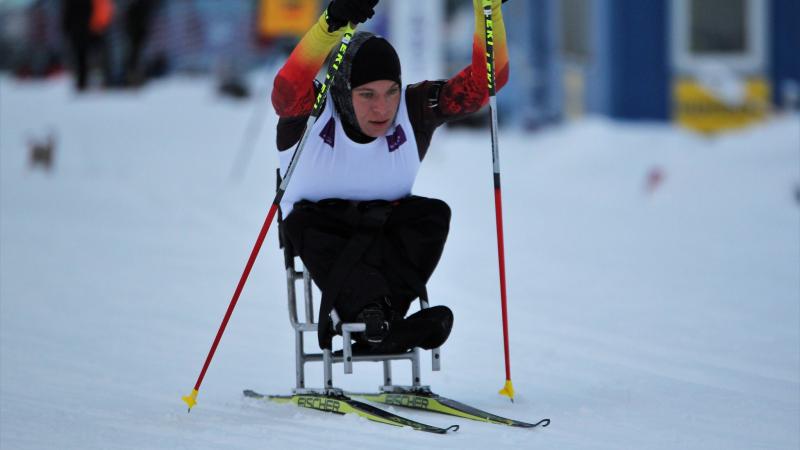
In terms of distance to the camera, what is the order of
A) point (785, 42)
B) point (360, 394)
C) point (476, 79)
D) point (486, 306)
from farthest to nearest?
point (785, 42) < point (486, 306) < point (360, 394) < point (476, 79)

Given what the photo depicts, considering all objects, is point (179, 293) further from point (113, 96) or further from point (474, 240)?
point (113, 96)

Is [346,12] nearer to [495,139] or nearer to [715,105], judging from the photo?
[495,139]

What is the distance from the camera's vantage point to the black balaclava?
4.74 m

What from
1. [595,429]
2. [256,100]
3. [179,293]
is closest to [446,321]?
[595,429]

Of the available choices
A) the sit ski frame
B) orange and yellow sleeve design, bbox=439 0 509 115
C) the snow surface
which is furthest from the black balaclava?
the snow surface

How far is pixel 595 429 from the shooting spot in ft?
14.4

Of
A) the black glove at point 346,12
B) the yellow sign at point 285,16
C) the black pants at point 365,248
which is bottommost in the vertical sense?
the black pants at point 365,248

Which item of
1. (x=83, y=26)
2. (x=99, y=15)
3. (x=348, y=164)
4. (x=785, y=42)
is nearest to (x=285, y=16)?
(x=99, y=15)

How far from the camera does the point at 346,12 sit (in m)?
4.53

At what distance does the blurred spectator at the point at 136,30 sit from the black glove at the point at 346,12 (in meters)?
25.2

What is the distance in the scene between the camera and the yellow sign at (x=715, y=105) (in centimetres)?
1809

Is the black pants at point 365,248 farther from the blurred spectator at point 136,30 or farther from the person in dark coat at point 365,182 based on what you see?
the blurred spectator at point 136,30

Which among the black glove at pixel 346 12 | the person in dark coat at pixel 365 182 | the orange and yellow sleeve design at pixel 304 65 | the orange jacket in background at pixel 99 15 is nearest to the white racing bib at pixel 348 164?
the person in dark coat at pixel 365 182

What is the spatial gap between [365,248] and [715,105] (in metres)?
14.3
